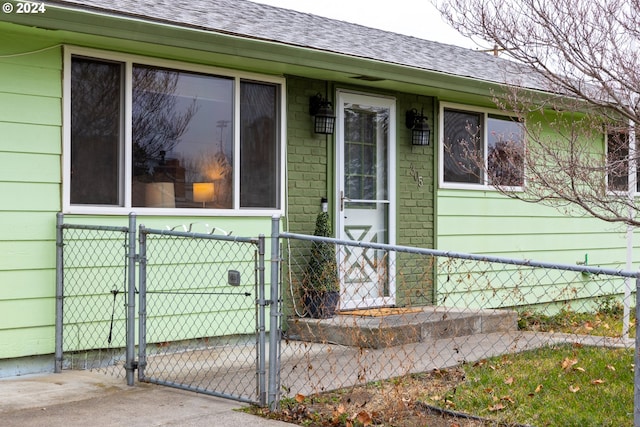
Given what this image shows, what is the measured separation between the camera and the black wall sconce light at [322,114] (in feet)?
27.9

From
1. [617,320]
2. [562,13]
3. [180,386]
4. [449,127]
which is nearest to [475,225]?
[449,127]

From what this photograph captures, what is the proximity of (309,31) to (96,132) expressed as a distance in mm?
3191

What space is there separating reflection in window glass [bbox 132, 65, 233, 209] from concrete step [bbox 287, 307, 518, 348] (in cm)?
147

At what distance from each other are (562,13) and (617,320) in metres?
4.56

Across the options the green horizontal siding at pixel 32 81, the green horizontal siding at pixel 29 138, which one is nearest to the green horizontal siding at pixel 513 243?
the green horizontal siding at pixel 29 138

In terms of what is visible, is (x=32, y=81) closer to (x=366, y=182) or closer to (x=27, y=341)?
(x=27, y=341)

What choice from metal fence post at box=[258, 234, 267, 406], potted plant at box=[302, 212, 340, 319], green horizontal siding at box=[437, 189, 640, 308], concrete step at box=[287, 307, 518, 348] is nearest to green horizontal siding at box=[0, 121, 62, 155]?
metal fence post at box=[258, 234, 267, 406]

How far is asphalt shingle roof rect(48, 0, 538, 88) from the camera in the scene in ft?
23.3

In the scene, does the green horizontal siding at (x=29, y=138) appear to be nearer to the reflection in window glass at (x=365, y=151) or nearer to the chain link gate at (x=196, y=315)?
the chain link gate at (x=196, y=315)

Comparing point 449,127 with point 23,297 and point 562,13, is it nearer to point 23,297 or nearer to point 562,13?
point 562,13

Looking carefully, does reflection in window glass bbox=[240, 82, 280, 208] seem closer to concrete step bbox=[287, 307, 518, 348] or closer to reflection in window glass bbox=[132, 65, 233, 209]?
reflection in window glass bbox=[132, 65, 233, 209]

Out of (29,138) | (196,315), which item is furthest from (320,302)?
(29,138)

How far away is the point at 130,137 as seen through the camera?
7.11 m

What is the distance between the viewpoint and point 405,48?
414 inches
